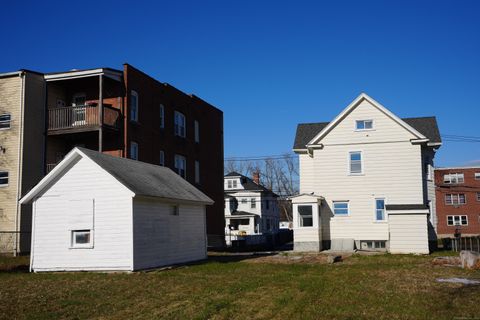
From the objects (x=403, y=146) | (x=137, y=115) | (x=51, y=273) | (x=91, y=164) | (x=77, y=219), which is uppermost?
(x=137, y=115)

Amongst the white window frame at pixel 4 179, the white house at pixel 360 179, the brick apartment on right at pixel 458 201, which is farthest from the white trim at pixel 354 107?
the brick apartment on right at pixel 458 201

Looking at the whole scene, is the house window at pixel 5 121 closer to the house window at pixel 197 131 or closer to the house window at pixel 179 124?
the house window at pixel 179 124

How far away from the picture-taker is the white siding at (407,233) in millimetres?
29094

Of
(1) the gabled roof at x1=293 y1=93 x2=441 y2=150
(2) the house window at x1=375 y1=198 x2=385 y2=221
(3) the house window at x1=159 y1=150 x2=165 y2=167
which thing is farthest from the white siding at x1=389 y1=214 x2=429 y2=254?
(3) the house window at x1=159 y1=150 x2=165 y2=167

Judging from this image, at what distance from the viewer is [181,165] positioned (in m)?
41.2

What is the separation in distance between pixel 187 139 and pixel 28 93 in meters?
13.7

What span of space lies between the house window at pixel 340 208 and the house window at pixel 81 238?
17.3 m

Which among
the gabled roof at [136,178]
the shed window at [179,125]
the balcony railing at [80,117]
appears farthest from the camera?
the shed window at [179,125]

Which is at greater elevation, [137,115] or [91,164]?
[137,115]

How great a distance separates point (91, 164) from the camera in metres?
21.3

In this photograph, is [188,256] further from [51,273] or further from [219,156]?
[219,156]

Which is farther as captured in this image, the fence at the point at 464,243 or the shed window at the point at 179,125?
the shed window at the point at 179,125

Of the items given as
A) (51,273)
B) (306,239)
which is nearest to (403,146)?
(306,239)

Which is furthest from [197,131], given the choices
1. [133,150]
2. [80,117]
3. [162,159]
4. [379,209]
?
[379,209]
